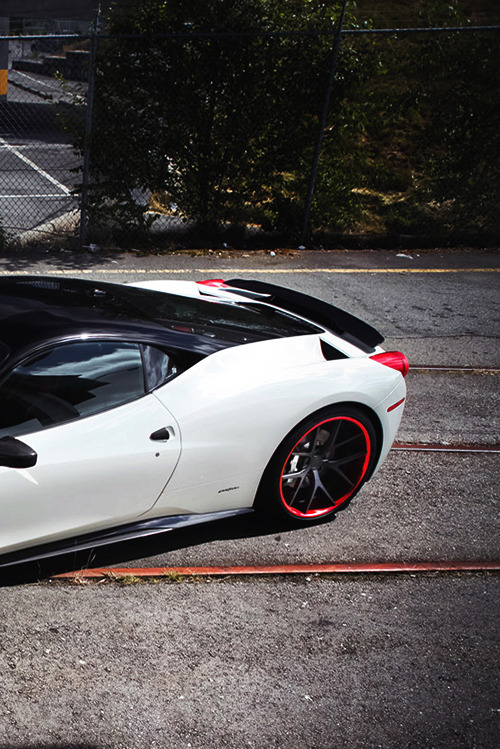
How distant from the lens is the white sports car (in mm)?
3588

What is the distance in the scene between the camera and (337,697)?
135 inches

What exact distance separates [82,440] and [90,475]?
165 millimetres

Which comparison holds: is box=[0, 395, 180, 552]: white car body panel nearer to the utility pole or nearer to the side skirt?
the side skirt

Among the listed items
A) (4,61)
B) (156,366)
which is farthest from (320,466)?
(4,61)

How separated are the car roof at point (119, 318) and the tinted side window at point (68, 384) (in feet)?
0.25

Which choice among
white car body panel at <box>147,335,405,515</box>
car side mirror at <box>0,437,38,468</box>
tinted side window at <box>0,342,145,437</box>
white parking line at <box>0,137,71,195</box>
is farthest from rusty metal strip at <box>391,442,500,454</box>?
white parking line at <box>0,137,71,195</box>

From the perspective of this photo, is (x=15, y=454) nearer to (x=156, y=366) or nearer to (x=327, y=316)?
(x=156, y=366)

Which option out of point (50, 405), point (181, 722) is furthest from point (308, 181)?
point (181, 722)

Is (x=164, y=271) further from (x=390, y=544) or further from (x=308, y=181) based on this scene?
(x=390, y=544)

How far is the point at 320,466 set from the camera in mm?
4551

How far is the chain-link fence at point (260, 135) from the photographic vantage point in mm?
9859

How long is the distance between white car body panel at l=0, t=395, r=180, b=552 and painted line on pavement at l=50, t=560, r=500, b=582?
0.34 meters

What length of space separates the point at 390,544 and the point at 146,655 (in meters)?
1.63

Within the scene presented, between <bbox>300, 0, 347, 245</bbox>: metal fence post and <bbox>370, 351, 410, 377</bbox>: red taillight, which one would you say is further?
<bbox>300, 0, 347, 245</bbox>: metal fence post
